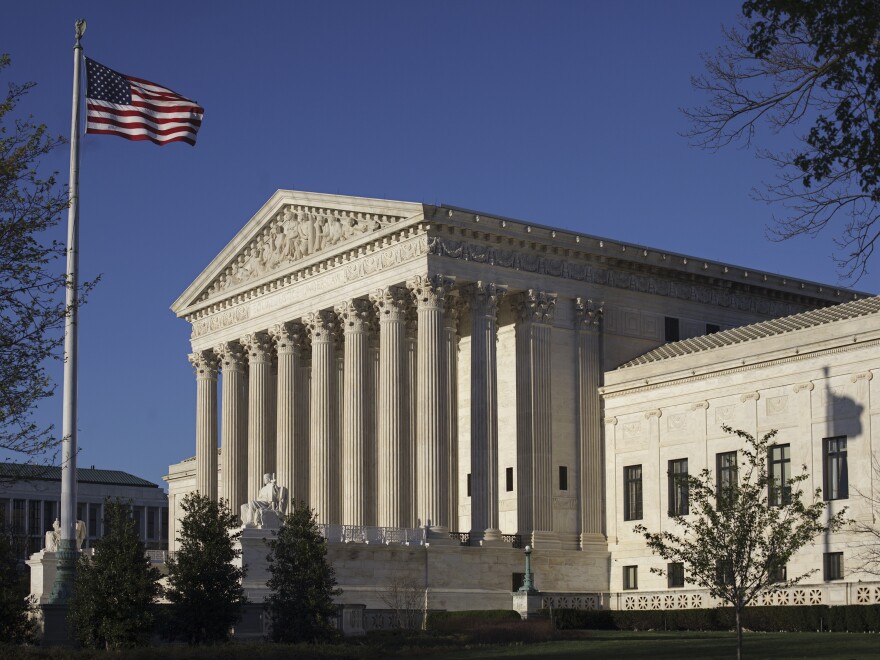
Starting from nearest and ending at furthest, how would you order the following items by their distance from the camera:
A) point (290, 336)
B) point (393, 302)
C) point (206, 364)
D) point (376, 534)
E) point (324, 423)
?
1. point (376, 534)
2. point (393, 302)
3. point (324, 423)
4. point (290, 336)
5. point (206, 364)

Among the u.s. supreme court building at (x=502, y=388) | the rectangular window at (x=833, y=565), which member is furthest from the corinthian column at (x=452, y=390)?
the rectangular window at (x=833, y=565)

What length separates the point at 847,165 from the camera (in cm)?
2658

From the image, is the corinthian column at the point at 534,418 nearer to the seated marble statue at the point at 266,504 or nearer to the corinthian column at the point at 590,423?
the corinthian column at the point at 590,423

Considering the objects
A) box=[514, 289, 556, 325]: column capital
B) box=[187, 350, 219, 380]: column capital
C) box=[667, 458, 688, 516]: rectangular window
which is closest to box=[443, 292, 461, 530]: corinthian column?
box=[514, 289, 556, 325]: column capital

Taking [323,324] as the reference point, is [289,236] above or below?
above

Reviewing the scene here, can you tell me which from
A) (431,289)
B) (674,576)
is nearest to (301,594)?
(431,289)

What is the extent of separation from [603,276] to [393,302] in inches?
446

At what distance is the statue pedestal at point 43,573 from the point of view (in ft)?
227

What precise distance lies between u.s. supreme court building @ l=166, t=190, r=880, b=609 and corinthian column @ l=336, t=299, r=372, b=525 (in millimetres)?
98

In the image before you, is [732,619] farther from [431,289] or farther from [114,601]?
[114,601]

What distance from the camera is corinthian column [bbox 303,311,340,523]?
243ft

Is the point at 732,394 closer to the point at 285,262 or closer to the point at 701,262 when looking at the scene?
the point at 701,262

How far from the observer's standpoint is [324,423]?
74688mm

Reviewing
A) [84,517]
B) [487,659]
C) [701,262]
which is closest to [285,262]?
[701,262]
